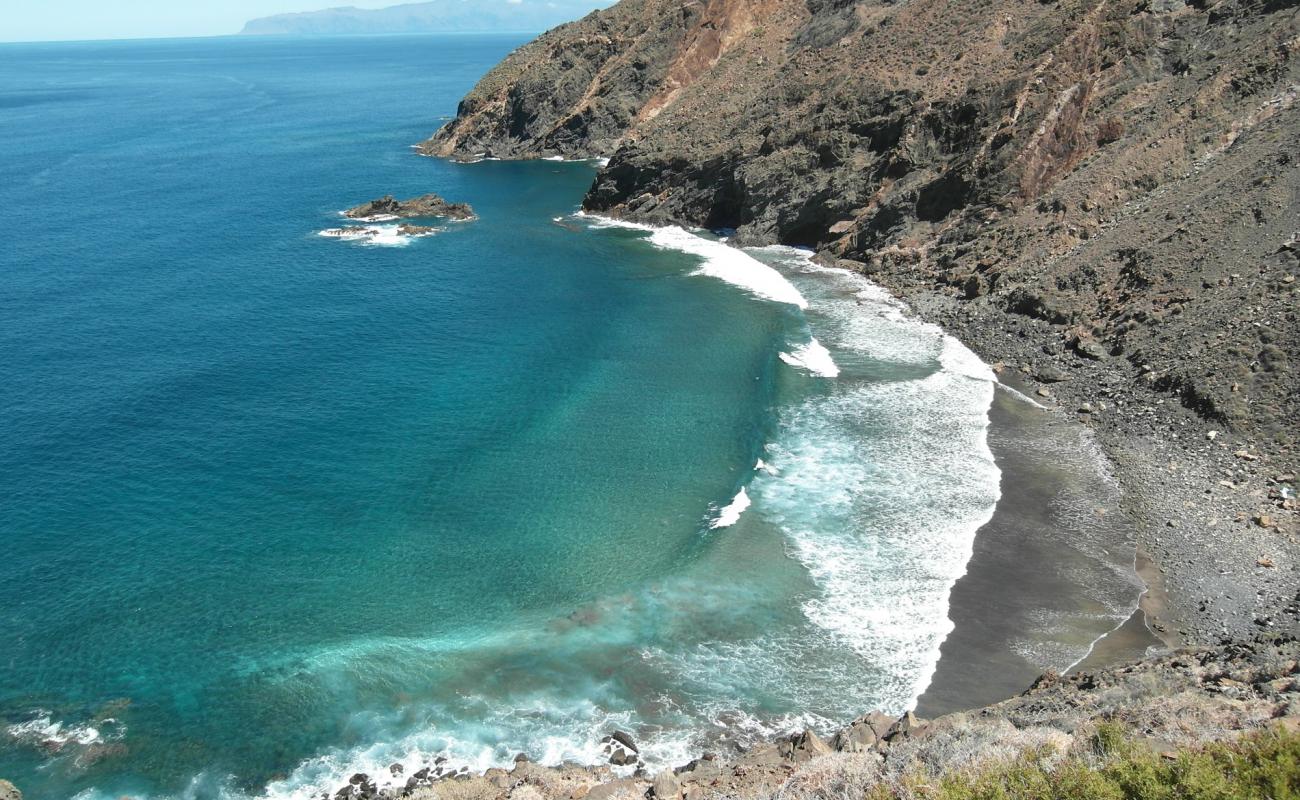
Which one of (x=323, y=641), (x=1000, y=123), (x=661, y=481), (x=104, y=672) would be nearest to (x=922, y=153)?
(x=1000, y=123)

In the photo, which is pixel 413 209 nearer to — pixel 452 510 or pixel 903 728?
pixel 452 510

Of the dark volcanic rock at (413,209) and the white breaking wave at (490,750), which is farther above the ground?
the dark volcanic rock at (413,209)

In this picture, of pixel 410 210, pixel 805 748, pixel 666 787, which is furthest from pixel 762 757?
pixel 410 210

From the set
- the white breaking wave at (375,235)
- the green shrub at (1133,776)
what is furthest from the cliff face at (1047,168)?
the green shrub at (1133,776)

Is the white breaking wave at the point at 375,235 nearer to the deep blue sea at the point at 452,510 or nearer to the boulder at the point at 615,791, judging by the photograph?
the deep blue sea at the point at 452,510

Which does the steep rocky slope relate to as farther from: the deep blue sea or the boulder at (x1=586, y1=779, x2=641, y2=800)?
the boulder at (x1=586, y1=779, x2=641, y2=800)

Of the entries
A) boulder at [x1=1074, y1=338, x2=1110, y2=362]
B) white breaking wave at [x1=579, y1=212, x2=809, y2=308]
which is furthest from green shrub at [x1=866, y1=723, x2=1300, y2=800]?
white breaking wave at [x1=579, y1=212, x2=809, y2=308]
